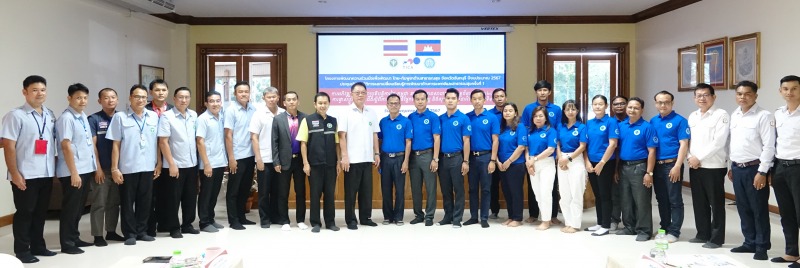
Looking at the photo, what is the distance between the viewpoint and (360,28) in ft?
31.3

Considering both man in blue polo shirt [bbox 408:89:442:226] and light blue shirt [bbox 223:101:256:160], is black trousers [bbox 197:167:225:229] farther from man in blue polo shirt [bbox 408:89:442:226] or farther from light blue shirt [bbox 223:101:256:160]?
man in blue polo shirt [bbox 408:89:442:226]

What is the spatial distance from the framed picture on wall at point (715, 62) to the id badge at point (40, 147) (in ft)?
23.7

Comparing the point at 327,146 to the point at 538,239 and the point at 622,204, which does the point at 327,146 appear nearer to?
the point at 538,239

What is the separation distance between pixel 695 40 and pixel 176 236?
6870mm

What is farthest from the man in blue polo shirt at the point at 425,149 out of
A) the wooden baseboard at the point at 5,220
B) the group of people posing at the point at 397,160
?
the wooden baseboard at the point at 5,220

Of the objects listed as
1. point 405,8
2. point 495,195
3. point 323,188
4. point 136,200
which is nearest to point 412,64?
point 405,8

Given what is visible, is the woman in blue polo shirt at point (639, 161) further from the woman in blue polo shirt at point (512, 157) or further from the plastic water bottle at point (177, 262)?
the plastic water bottle at point (177, 262)

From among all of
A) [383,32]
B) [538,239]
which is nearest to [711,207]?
[538,239]

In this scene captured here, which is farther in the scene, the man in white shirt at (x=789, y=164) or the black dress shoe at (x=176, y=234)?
the black dress shoe at (x=176, y=234)

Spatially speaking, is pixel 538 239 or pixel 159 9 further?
pixel 159 9

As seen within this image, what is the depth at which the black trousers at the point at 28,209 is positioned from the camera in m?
4.43

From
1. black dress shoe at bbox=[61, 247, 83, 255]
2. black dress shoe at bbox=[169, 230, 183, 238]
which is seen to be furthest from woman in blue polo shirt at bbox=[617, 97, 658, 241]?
black dress shoe at bbox=[61, 247, 83, 255]

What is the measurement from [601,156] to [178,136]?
374cm

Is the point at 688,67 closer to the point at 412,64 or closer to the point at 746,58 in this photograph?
the point at 746,58
